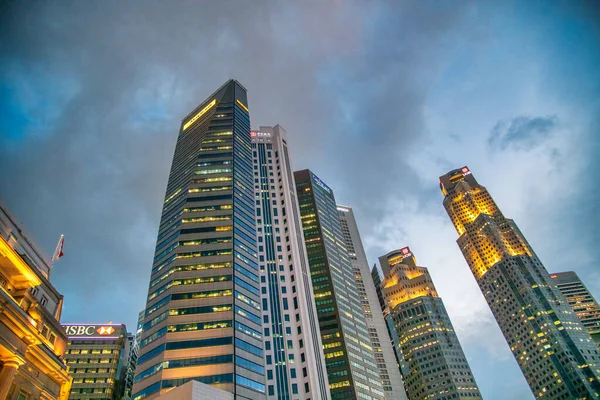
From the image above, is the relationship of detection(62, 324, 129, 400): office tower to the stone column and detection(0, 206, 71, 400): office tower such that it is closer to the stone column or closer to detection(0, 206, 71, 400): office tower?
detection(0, 206, 71, 400): office tower

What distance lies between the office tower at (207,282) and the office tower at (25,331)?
130 ft

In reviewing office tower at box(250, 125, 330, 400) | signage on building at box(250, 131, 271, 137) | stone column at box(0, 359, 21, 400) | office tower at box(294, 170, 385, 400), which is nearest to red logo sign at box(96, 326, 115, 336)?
office tower at box(250, 125, 330, 400)

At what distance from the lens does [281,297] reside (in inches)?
5492

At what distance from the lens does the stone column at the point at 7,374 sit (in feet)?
120

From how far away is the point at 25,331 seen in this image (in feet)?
132

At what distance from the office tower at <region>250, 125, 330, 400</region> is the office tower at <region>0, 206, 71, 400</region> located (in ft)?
264

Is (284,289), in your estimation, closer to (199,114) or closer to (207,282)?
(207,282)

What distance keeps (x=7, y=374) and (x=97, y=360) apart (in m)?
136

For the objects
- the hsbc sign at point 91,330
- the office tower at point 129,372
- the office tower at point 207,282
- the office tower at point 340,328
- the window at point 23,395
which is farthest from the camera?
the office tower at point 129,372

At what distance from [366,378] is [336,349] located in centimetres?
1615

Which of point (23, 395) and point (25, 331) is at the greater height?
point (25, 331)

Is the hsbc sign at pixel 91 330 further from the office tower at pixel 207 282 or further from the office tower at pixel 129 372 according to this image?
the office tower at pixel 207 282

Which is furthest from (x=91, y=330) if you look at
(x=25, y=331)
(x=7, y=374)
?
(x=7, y=374)

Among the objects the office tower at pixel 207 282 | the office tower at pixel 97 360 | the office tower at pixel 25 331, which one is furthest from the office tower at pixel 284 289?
the office tower at pixel 25 331
